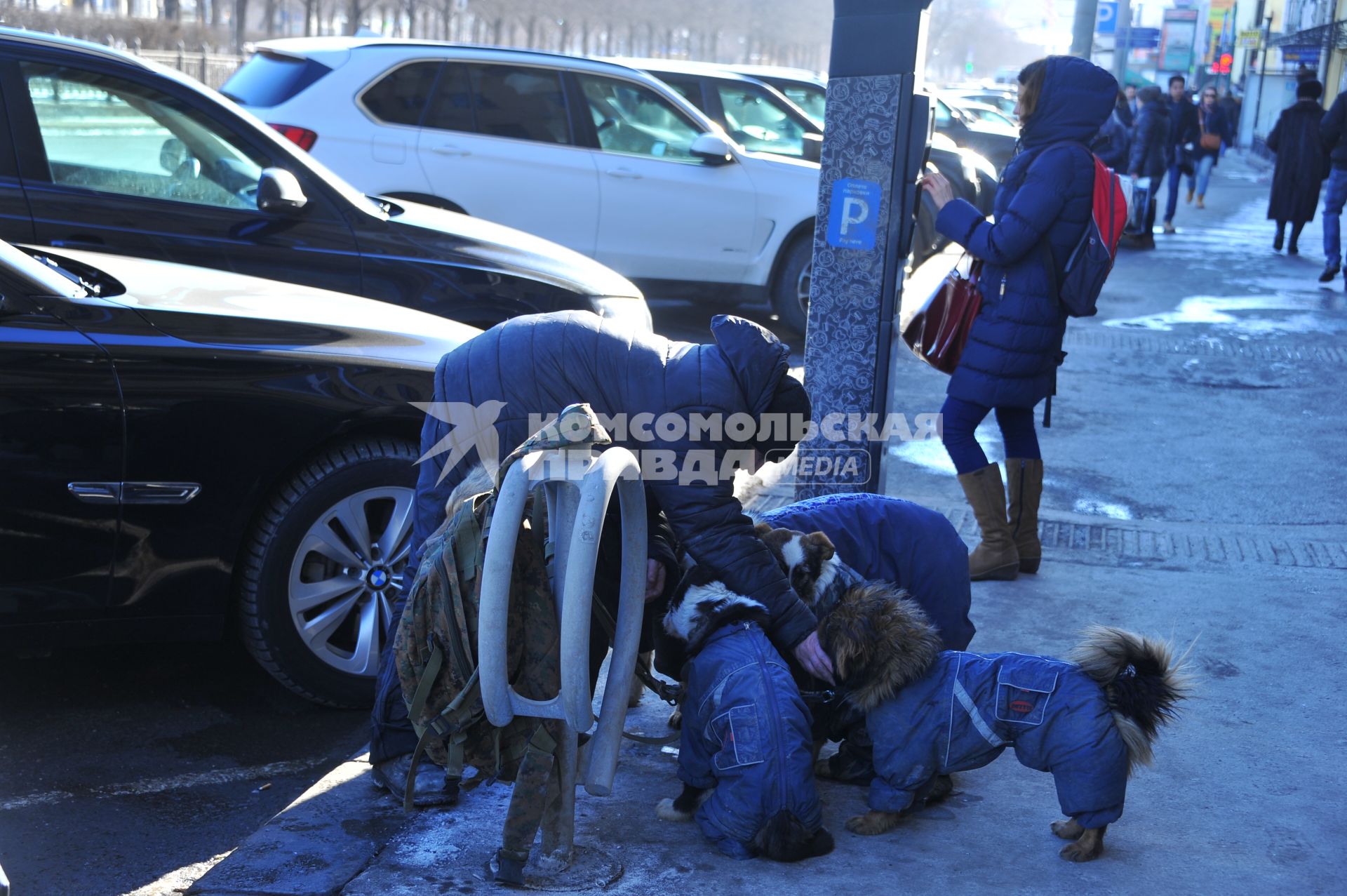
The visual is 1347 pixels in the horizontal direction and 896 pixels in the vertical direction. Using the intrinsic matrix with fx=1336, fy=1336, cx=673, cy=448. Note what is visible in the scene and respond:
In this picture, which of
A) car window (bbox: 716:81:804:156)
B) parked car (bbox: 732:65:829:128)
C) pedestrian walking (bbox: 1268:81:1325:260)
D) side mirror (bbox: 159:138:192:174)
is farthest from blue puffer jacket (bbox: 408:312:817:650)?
pedestrian walking (bbox: 1268:81:1325:260)

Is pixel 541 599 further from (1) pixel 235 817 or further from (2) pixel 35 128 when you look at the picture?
(2) pixel 35 128

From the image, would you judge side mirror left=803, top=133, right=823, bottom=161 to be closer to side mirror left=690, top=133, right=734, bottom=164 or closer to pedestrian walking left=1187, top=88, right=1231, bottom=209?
side mirror left=690, top=133, right=734, bottom=164

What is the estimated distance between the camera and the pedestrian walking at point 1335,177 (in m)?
12.3

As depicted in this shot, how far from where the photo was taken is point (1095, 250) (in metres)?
4.68

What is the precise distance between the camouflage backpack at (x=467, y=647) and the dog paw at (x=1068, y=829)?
125 cm

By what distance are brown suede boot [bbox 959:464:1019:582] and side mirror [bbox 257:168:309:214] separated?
2873mm

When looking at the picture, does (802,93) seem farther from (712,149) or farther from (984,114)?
(984,114)

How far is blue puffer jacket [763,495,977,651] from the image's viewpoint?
3635mm

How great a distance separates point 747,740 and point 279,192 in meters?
3.37

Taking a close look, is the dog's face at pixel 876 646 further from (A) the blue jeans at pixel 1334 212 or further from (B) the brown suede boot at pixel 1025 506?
(A) the blue jeans at pixel 1334 212

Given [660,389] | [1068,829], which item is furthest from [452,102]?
[1068,829]

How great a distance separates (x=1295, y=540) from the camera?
18.6 feet

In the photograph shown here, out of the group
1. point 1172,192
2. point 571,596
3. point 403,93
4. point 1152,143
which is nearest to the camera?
point 571,596

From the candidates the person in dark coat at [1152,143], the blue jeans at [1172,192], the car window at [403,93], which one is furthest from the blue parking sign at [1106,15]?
the car window at [403,93]
